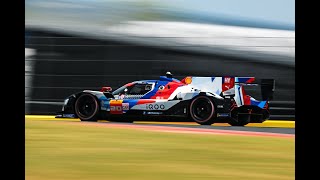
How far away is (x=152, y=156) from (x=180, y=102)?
16.9ft

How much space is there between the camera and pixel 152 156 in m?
5.91

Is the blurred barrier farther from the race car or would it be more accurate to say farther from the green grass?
the green grass

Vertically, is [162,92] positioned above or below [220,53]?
below

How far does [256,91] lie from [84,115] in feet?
14.9

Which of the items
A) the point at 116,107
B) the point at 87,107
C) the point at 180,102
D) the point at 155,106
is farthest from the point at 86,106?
the point at 180,102

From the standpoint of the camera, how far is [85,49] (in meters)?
14.0

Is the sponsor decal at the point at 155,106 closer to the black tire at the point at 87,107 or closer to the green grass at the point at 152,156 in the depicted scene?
the black tire at the point at 87,107

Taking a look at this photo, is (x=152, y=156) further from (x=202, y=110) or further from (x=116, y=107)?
(x=116, y=107)
